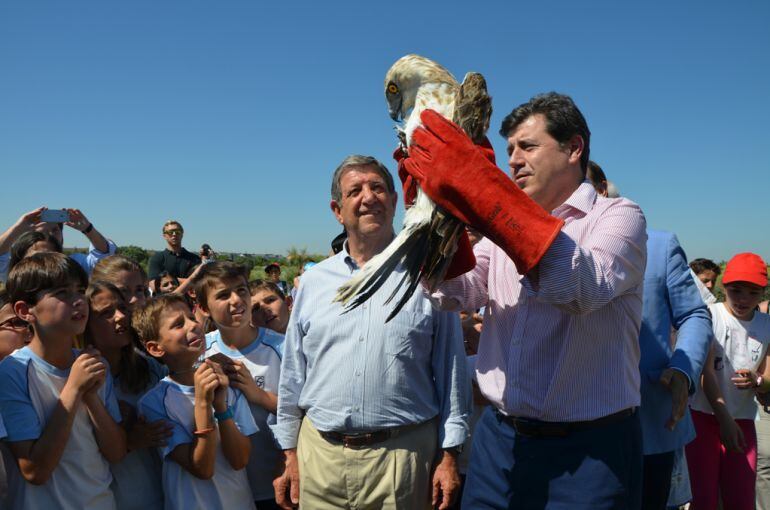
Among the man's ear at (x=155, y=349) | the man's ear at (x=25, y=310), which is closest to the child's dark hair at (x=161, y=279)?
the man's ear at (x=155, y=349)

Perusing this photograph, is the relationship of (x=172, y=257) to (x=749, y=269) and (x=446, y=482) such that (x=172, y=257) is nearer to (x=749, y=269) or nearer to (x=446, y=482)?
(x=446, y=482)

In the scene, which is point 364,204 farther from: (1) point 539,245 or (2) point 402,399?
(1) point 539,245

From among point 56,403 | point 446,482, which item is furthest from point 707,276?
point 56,403

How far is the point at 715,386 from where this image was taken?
362cm

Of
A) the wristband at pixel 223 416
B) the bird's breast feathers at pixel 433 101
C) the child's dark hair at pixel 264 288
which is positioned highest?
the bird's breast feathers at pixel 433 101

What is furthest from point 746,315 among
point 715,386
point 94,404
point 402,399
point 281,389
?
point 94,404

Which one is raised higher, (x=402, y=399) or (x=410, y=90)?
(x=410, y=90)

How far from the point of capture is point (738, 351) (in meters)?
4.33

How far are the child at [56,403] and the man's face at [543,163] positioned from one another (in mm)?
2013

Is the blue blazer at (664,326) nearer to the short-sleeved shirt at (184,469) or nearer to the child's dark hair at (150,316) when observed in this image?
the short-sleeved shirt at (184,469)

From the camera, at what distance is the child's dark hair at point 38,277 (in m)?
2.56

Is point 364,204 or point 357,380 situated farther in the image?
point 364,204

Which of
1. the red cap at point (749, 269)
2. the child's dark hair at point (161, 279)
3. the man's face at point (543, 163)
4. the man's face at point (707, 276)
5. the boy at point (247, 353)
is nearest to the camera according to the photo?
the man's face at point (543, 163)

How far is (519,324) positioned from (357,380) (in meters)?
0.84
